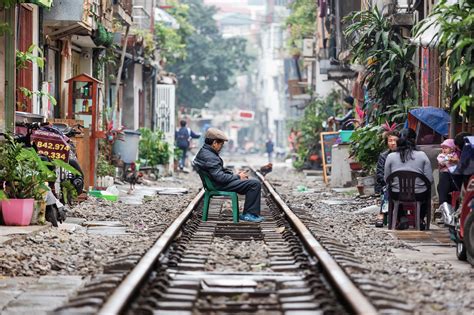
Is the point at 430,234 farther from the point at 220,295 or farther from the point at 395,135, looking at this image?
the point at 220,295

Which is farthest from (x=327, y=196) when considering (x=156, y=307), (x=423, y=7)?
(x=156, y=307)

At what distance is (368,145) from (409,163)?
6791mm

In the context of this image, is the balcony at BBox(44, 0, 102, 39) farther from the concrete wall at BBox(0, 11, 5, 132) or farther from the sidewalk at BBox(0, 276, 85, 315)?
the sidewalk at BBox(0, 276, 85, 315)

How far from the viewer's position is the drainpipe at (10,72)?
1842cm

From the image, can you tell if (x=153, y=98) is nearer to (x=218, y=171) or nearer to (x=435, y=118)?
(x=435, y=118)

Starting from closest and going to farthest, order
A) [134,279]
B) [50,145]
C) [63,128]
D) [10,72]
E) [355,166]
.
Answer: [134,279] → [50,145] → [10,72] → [63,128] → [355,166]

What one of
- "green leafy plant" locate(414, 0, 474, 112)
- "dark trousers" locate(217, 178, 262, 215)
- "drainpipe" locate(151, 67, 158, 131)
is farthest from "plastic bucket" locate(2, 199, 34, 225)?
"drainpipe" locate(151, 67, 158, 131)

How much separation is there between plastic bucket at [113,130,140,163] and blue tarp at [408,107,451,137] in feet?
42.9

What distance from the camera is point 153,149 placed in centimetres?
3719

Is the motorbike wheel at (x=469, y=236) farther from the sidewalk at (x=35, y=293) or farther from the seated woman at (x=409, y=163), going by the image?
the seated woman at (x=409, y=163)

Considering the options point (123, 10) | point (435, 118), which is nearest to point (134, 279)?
point (435, 118)

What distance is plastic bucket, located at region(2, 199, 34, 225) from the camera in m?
15.8

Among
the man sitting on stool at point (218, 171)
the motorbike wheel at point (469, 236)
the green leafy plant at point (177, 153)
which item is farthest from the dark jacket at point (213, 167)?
the green leafy plant at point (177, 153)

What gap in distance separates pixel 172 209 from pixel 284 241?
6843mm
